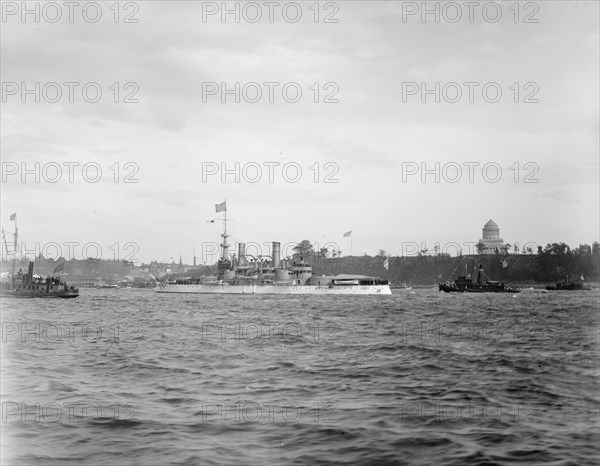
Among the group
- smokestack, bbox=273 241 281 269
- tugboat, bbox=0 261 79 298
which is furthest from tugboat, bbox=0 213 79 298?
smokestack, bbox=273 241 281 269

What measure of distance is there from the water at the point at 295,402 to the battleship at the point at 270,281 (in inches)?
3150

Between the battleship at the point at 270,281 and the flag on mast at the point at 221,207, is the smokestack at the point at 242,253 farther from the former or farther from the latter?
the flag on mast at the point at 221,207

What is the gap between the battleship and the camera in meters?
105

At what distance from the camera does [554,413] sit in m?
12.8

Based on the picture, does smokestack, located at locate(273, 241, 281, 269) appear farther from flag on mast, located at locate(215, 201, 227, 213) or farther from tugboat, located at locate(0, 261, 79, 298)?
tugboat, located at locate(0, 261, 79, 298)

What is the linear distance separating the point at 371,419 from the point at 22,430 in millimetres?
6011

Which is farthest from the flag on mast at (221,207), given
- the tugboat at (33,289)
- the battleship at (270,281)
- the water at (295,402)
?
the water at (295,402)

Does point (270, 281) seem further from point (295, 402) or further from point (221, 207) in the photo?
point (295, 402)

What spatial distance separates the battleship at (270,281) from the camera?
344 feet

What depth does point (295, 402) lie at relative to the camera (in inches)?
535

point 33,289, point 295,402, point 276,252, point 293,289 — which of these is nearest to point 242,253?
point 276,252

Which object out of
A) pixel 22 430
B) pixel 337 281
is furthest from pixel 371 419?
pixel 337 281

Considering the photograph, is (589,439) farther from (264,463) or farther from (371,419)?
(264,463)

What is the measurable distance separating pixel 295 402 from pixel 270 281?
95.2 m
